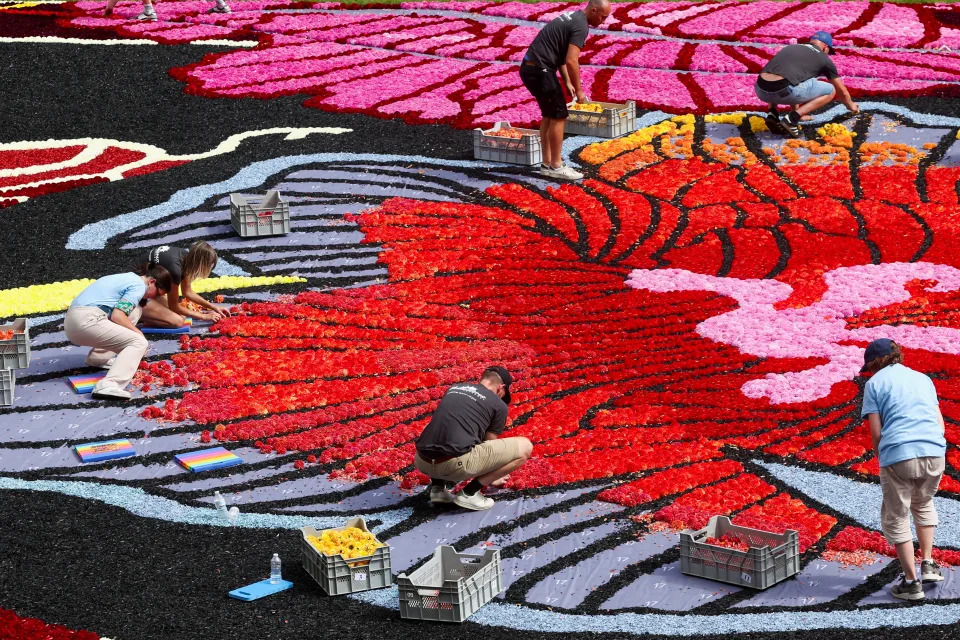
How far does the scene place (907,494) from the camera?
336 inches

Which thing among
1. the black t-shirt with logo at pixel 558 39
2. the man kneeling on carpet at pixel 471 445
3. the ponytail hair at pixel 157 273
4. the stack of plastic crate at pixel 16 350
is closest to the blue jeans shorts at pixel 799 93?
the black t-shirt with logo at pixel 558 39

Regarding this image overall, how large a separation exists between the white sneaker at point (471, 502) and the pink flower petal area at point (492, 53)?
10932 mm

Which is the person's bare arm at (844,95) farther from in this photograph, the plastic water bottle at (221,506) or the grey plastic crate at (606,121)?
the plastic water bottle at (221,506)

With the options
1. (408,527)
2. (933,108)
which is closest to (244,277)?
(408,527)

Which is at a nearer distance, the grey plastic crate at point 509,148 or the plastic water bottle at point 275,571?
the plastic water bottle at point 275,571

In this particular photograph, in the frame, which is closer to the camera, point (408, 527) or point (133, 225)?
point (408, 527)

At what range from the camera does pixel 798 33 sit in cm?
2375

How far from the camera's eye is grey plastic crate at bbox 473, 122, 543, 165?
18.3 metres

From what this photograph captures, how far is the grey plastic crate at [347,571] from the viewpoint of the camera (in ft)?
28.9

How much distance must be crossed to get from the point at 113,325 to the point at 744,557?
21.1 ft

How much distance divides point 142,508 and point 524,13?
18376 mm

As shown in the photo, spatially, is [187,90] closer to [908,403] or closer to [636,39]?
[636,39]

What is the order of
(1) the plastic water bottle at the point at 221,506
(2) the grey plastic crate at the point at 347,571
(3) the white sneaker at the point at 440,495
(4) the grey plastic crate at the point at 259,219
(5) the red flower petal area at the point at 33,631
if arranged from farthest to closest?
(4) the grey plastic crate at the point at 259,219
(3) the white sneaker at the point at 440,495
(1) the plastic water bottle at the point at 221,506
(2) the grey plastic crate at the point at 347,571
(5) the red flower petal area at the point at 33,631

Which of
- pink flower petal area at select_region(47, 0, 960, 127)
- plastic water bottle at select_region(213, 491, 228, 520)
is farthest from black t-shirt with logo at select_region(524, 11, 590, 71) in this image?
plastic water bottle at select_region(213, 491, 228, 520)
